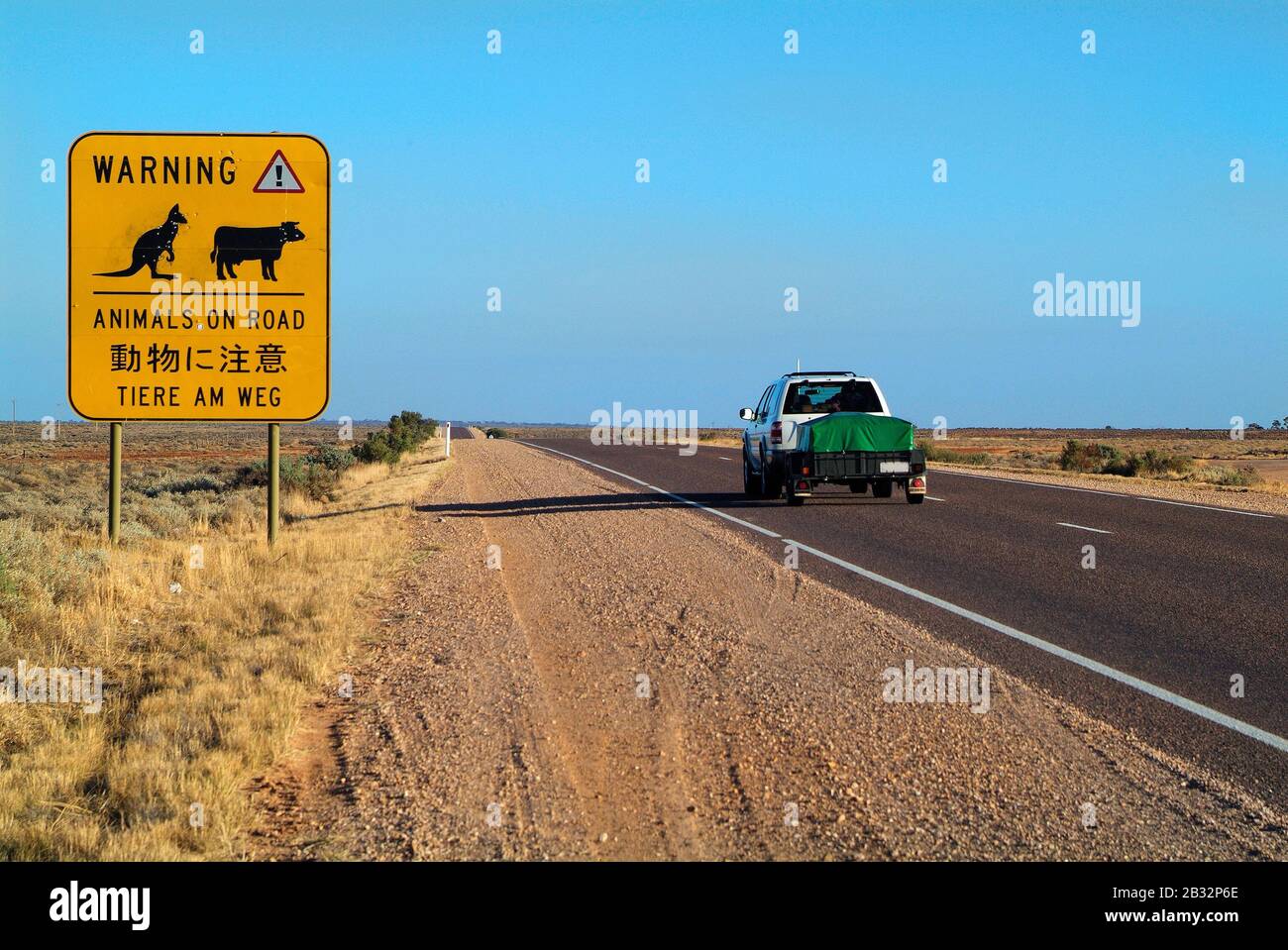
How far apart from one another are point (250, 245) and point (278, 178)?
87cm

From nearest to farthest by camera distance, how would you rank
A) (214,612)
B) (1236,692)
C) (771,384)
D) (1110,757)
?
(1110,757), (1236,692), (214,612), (771,384)

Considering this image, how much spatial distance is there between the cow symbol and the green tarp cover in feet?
28.2

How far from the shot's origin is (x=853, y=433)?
62.0ft

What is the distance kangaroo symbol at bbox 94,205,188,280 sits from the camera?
1383cm

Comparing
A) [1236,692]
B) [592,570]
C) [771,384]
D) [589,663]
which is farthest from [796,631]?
[771,384]

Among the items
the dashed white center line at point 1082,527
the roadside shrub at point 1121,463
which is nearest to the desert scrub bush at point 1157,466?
the roadside shrub at point 1121,463

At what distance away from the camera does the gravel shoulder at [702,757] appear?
4840mm

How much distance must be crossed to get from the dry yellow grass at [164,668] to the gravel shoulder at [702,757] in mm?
292

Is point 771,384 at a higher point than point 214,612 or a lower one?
higher

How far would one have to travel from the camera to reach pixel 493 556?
1376 cm

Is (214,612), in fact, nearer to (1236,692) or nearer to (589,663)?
(589,663)

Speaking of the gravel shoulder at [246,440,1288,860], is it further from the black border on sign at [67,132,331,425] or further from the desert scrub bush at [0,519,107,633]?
the black border on sign at [67,132,331,425]

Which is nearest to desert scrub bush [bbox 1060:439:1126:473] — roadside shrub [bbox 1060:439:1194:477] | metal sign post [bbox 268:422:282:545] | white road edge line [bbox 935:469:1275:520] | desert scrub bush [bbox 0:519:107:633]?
roadside shrub [bbox 1060:439:1194:477]
